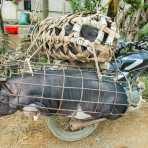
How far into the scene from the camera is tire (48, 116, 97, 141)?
3.78m

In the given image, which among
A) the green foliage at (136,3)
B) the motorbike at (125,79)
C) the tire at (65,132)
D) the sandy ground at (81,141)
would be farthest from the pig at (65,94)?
the green foliage at (136,3)

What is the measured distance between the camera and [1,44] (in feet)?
20.6

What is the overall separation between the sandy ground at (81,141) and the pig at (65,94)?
0.58 meters

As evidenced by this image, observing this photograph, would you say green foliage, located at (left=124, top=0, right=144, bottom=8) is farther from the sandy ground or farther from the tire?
the tire

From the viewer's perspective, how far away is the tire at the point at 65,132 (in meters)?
3.78

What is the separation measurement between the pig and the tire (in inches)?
18.2

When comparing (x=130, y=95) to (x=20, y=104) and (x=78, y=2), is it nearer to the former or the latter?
(x=20, y=104)

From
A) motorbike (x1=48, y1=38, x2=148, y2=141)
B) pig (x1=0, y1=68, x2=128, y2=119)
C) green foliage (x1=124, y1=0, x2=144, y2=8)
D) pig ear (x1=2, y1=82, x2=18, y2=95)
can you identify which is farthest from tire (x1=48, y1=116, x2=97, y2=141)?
green foliage (x1=124, y1=0, x2=144, y2=8)

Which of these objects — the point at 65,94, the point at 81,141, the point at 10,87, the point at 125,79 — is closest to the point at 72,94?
the point at 65,94

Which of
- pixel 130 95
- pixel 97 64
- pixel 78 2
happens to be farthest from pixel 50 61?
pixel 78 2

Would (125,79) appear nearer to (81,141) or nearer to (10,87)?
(81,141)

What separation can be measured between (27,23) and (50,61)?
196 inches

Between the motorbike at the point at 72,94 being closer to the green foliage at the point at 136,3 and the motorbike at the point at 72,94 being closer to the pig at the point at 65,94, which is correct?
the pig at the point at 65,94

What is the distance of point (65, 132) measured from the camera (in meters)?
3.81
